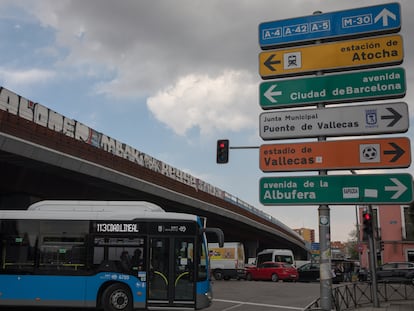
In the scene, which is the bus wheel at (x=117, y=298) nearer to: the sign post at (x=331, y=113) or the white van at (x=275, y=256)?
the sign post at (x=331, y=113)

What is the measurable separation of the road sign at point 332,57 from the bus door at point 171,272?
586cm

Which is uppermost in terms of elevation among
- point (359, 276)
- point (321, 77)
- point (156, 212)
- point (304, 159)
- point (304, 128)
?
point (321, 77)

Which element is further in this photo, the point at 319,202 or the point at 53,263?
the point at 53,263

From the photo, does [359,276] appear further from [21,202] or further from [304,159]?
[304,159]

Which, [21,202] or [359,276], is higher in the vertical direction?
[21,202]

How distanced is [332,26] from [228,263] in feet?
105

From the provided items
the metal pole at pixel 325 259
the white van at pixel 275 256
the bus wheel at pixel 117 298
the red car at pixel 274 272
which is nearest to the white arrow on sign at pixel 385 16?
the metal pole at pixel 325 259

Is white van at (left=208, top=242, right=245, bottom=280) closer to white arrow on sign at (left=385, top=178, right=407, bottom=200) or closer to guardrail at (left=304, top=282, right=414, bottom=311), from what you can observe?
guardrail at (left=304, top=282, right=414, bottom=311)

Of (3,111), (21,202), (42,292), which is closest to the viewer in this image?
(42,292)

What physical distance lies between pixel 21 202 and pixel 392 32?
867 inches

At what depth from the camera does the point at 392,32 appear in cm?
1334

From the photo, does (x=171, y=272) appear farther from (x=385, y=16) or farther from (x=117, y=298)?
(x=385, y=16)

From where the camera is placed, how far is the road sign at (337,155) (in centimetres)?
1270

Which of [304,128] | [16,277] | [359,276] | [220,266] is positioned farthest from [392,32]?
[359,276]
